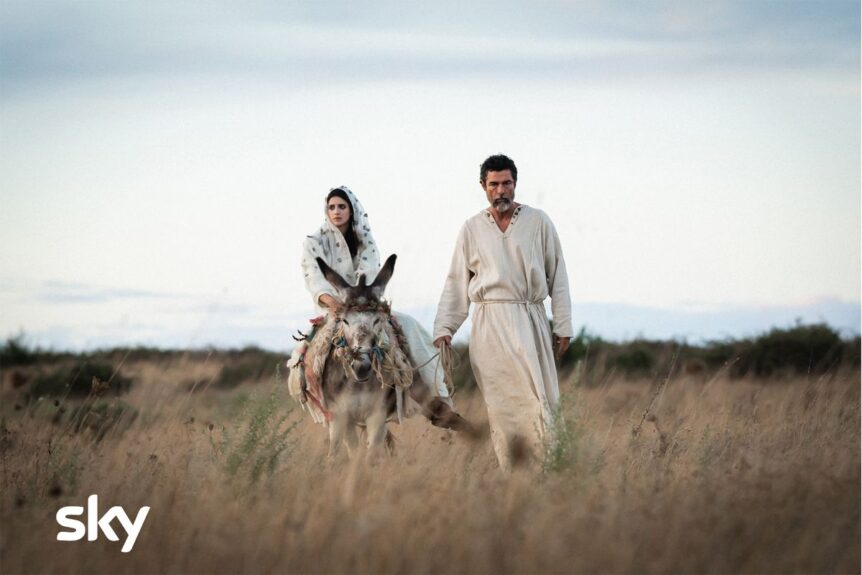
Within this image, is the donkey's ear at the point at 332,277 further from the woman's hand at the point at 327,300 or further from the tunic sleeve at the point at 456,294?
the tunic sleeve at the point at 456,294

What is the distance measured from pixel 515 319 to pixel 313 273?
172cm

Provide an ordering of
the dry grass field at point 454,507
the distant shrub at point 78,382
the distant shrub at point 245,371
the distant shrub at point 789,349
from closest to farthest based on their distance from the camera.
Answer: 1. the dry grass field at point 454,507
2. the distant shrub at point 78,382
3. the distant shrub at point 789,349
4. the distant shrub at point 245,371

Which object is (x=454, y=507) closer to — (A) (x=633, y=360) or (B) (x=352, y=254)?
(B) (x=352, y=254)

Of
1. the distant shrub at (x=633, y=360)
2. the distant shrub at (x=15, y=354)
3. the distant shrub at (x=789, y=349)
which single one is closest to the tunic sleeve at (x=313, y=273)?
the distant shrub at (x=633, y=360)

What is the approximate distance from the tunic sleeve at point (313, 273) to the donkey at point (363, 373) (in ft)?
0.71

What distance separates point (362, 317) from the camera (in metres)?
7.93

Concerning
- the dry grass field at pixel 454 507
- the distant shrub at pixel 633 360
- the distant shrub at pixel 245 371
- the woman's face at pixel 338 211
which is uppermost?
the woman's face at pixel 338 211

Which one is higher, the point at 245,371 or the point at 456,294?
the point at 456,294

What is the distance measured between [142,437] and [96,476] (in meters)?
3.86

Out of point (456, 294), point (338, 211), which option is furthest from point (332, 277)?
point (456, 294)

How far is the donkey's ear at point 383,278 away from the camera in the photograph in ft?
26.3

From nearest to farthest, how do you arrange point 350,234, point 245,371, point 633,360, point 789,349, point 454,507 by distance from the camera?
point 454,507 → point 350,234 → point 789,349 → point 633,360 → point 245,371

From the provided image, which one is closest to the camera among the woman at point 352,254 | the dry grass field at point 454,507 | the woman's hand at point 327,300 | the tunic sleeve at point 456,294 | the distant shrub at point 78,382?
the dry grass field at point 454,507

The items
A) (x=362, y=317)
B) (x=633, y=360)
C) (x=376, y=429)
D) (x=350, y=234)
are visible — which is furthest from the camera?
(x=633, y=360)
